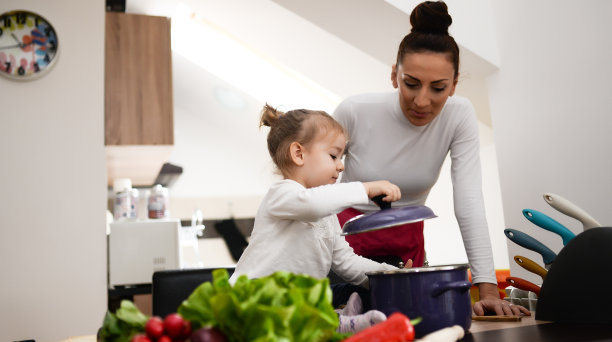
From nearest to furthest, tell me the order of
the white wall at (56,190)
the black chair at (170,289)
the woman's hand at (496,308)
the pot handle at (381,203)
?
the pot handle at (381,203)
the woman's hand at (496,308)
the black chair at (170,289)
the white wall at (56,190)

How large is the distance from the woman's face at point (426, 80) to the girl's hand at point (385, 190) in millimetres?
416

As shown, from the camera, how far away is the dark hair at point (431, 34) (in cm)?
122

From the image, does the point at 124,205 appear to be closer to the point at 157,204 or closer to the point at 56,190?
the point at 157,204

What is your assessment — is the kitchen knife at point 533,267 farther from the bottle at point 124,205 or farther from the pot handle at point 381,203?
the bottle at point 124,205

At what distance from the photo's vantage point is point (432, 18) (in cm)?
125

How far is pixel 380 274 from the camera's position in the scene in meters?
0.70

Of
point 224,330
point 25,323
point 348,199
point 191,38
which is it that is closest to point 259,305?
point 224,330

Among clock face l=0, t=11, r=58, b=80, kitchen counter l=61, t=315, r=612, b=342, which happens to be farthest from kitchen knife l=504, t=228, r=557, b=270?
clock face l=0, t=11, r=58, b=80

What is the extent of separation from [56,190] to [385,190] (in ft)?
7.41

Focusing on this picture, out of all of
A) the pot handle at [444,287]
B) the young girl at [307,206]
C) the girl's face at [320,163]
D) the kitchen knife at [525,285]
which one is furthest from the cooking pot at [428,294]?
the kitchen knife at [525,285]

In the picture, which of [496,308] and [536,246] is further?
[536,246]

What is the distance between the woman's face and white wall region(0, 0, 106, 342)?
76.7 inches

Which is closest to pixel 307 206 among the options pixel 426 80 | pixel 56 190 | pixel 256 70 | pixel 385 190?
pixel 385 190

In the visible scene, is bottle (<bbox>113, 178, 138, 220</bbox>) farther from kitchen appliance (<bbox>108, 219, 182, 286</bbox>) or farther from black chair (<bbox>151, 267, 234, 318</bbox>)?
black chair (<bbox>151, 267, 234, 318</bbox>)
